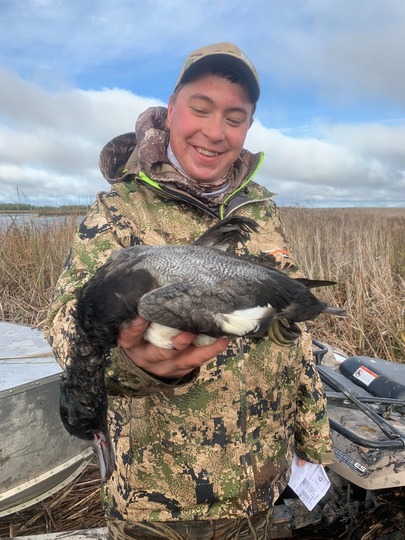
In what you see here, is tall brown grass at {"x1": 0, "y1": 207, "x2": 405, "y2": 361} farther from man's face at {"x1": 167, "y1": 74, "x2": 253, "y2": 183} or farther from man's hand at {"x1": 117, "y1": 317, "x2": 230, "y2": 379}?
man's hand at {"x1": 117, "y1": 317, "x2": 230, "y2": 379}

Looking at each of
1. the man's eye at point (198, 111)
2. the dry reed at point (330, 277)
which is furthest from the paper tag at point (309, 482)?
the dry reed at point (330, 277)

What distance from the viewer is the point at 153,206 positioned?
6.85ft

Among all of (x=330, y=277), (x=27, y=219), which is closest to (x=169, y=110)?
(x=330, y=277)

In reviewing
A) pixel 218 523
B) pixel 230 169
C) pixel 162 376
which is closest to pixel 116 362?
pixel 162 376

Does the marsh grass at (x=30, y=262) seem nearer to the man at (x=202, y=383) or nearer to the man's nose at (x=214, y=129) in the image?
the man at (x=202, y=383)

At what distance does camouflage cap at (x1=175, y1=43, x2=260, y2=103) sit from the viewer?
6.73 feet

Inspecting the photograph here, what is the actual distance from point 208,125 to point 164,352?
3.79 ft

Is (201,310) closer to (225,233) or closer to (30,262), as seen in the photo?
(225,233)

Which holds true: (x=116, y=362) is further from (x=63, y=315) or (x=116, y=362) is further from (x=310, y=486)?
(x=310, y=486)

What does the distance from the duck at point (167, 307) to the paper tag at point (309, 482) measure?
1.01 meters

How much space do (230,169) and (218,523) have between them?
1.66 metres

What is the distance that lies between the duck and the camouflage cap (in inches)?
37.4

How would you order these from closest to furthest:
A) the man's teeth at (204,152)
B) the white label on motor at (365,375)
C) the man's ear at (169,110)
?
the man's teeth at (204,152) → the man's ear at (169,110) → the white label on motor at (365,375)

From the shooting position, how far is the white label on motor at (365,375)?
327 cm
